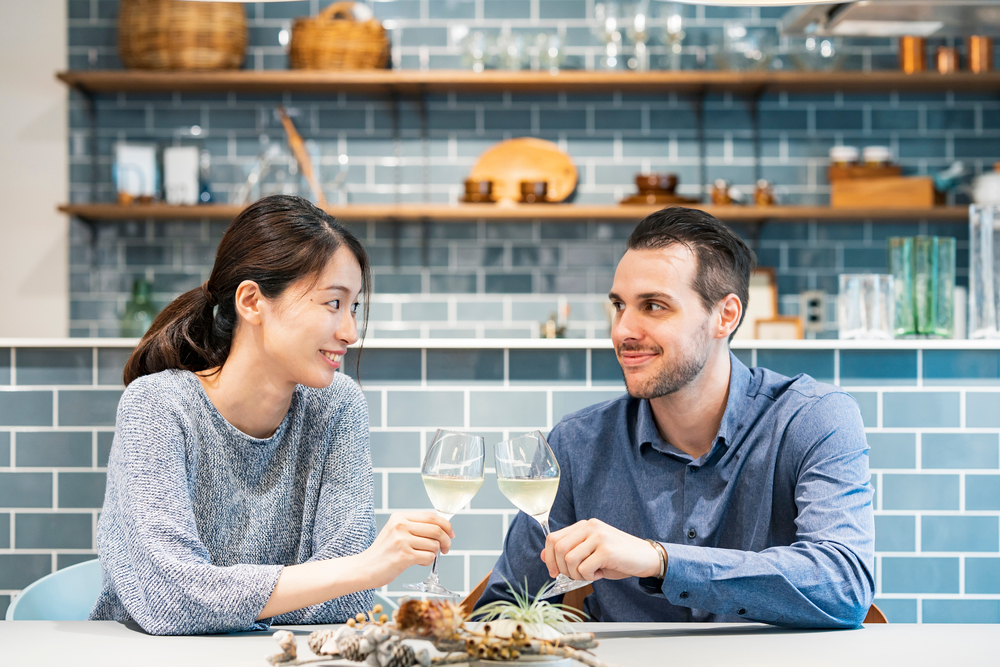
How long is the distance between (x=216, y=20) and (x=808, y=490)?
3226mm

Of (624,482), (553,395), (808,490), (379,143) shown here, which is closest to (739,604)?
(808,490)

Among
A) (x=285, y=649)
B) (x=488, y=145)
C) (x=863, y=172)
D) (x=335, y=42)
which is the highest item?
(x=335, y=42)

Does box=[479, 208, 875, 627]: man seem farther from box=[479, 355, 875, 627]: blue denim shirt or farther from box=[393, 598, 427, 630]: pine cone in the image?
box=[393, 598, 427, 630]: pine cone

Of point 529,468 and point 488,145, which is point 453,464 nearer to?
point 529,468

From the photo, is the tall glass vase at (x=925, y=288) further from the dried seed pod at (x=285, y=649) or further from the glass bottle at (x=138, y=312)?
the glass bottle at (x=138, y=312)

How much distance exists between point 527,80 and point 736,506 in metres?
2.64

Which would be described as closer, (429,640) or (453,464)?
(429,640)

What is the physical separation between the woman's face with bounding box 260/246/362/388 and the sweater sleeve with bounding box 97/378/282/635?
0.19 metres

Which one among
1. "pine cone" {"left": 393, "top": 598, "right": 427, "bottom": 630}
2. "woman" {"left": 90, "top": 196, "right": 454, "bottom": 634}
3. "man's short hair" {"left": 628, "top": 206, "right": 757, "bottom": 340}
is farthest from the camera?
"man's short hair" {"left": 628, "top": 206, "right": 757, "bottom": 340}

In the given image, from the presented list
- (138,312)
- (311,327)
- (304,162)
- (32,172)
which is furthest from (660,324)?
(32,172)

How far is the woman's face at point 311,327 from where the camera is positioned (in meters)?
1.39

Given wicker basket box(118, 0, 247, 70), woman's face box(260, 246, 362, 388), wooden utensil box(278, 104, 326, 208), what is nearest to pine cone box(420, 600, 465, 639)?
woman's face box(260, 246, 362, 388)

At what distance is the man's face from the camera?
1.42 meters

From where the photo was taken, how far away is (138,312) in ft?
12.4
